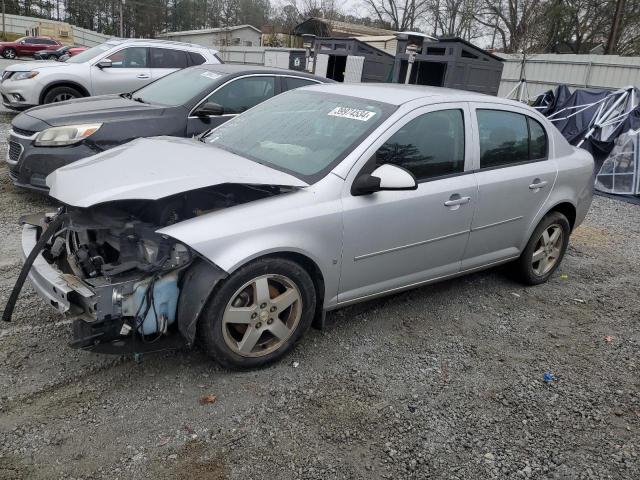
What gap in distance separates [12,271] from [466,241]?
350cm

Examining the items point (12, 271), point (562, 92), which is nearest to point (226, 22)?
point (562, 92)

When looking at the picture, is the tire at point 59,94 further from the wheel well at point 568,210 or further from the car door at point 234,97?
the wheel well at point 568,210

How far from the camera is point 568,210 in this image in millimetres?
4906

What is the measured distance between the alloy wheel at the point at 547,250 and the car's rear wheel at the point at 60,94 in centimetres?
843

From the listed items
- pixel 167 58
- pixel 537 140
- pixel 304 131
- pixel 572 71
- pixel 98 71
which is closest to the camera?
pixel 304 131

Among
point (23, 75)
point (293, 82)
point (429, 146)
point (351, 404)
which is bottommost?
point (351, 404)

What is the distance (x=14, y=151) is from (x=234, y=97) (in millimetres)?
2435

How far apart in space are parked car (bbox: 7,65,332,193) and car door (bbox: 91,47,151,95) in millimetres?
3478

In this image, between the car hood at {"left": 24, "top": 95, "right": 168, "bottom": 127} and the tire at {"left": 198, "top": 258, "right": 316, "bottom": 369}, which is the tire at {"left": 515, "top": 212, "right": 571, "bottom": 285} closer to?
the tire at {"left": 198, "top": 258, "right": 316, "bottom": 369}

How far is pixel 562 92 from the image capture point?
11.0 meters

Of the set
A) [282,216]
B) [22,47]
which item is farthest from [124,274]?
[22,47]

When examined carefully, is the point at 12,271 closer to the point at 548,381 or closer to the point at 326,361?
the point at 326,361

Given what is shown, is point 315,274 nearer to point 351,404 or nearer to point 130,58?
point 351,404

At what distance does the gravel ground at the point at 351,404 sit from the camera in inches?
101
